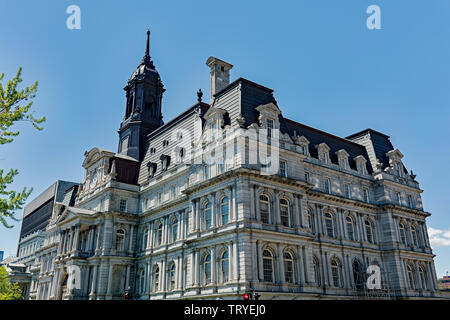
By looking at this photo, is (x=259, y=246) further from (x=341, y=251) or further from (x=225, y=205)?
(x=341, y=251)

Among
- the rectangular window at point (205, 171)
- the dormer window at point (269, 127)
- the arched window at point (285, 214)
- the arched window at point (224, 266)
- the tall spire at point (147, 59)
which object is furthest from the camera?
the tall spire at point (147, 59)

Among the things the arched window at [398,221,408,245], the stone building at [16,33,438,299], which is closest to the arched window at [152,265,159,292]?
the stone building at [16,33,438,299]

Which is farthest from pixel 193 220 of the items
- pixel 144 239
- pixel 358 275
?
pixel 358 275

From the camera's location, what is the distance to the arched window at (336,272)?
40.4 meters

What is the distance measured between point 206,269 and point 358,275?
1857cm

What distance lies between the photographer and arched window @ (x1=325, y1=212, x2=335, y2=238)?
42.4 metres

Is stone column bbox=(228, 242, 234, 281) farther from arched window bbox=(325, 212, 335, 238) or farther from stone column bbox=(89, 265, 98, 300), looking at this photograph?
stone column bbox=(89, 265, 98, 300)

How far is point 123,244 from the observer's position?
47219mm

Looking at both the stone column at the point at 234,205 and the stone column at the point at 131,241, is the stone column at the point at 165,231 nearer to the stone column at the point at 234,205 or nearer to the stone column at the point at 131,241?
the stone column at the point at 131,241

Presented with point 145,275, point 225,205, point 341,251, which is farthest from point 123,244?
point 341,251

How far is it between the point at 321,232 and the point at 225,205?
→ 42.0ft

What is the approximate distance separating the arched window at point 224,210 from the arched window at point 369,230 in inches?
819

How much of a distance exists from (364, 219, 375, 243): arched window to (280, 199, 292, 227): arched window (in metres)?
15.4

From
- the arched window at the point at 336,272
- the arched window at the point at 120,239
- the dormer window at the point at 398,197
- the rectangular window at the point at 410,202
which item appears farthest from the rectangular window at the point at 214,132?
the rectangular window at the point at 410,202
